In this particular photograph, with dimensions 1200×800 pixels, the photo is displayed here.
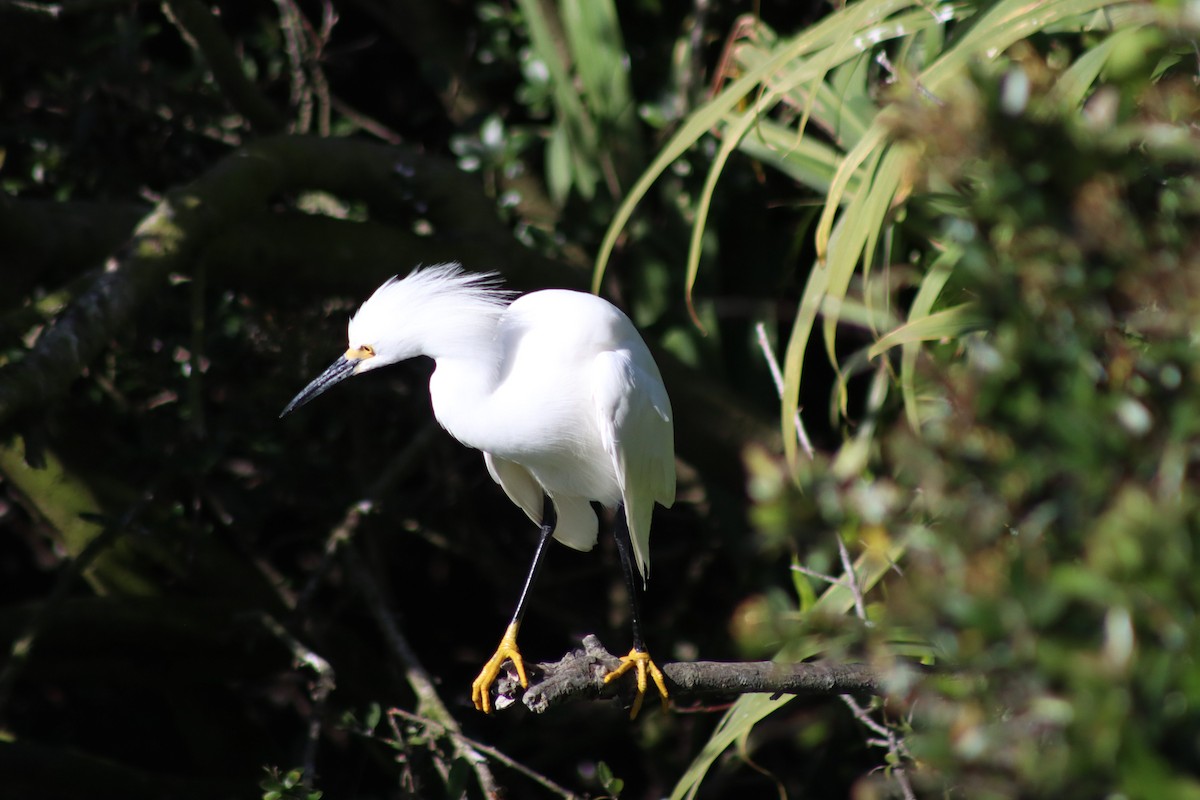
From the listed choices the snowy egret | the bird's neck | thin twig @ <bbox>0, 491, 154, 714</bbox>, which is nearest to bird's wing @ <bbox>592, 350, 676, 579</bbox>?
the snowy egret

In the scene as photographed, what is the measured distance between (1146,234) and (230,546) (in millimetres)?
2595

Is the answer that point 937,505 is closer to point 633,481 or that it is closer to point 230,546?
point 633,481

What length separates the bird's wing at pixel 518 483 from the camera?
2.22 metres

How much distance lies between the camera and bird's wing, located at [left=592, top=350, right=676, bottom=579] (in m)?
1.92

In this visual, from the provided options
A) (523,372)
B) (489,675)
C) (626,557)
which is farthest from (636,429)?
(489,675)

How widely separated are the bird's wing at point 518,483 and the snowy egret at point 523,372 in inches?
7.5

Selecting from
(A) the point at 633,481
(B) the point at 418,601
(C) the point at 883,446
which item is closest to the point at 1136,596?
(A) the point at 633,481

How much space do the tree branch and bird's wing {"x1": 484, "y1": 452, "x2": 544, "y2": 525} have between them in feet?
2.12

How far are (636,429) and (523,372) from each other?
0.68 feet

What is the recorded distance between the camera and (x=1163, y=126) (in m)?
0.87

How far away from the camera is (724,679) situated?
157 cm

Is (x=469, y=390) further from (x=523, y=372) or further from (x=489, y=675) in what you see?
(x=489, y=675)

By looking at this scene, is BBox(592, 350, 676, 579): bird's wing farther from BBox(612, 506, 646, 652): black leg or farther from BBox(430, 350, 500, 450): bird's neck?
BBox(430, 350, 500, 450): bird's neck

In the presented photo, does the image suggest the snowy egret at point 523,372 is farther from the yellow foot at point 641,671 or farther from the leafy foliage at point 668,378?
the leafy foliage at point 668,378
